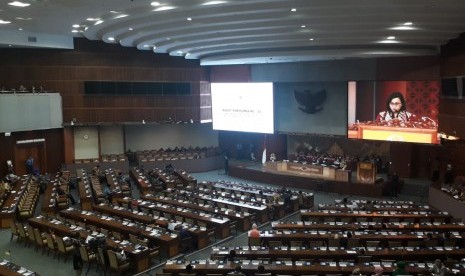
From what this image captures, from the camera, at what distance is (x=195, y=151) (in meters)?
30.8

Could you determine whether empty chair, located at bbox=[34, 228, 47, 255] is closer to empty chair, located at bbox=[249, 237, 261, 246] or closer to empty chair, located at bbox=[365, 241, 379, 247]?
empty chair, located at bbox=[249, 237, 261, 246]

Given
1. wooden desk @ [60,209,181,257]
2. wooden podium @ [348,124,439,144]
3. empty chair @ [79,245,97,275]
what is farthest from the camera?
wooden podium @ [348,124,439,144]

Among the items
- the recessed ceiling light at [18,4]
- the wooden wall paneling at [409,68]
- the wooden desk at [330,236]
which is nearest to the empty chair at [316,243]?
the wooden desk at [330,236]

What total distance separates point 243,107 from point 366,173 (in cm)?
981

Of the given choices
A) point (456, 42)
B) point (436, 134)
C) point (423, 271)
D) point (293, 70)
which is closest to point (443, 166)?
point (436, 134)

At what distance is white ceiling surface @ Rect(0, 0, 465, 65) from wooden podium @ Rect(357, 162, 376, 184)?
564 centimetres

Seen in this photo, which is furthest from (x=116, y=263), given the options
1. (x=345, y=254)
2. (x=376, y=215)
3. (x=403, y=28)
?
(x=403, y=28)

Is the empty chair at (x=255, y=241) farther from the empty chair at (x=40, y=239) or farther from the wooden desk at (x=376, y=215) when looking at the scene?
the empty chair at (x=40, y=239)

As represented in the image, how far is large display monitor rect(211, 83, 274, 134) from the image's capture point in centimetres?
2820

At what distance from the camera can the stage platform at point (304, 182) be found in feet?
73.4

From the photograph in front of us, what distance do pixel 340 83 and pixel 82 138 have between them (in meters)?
17.1

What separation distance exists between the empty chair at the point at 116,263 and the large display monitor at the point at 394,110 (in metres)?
16.9

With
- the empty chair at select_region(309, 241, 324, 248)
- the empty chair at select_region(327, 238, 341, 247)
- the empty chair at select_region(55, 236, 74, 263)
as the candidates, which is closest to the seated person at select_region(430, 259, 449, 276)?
the empty chair at select_region(327, 238, 341, 247)

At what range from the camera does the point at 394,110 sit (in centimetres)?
2505
